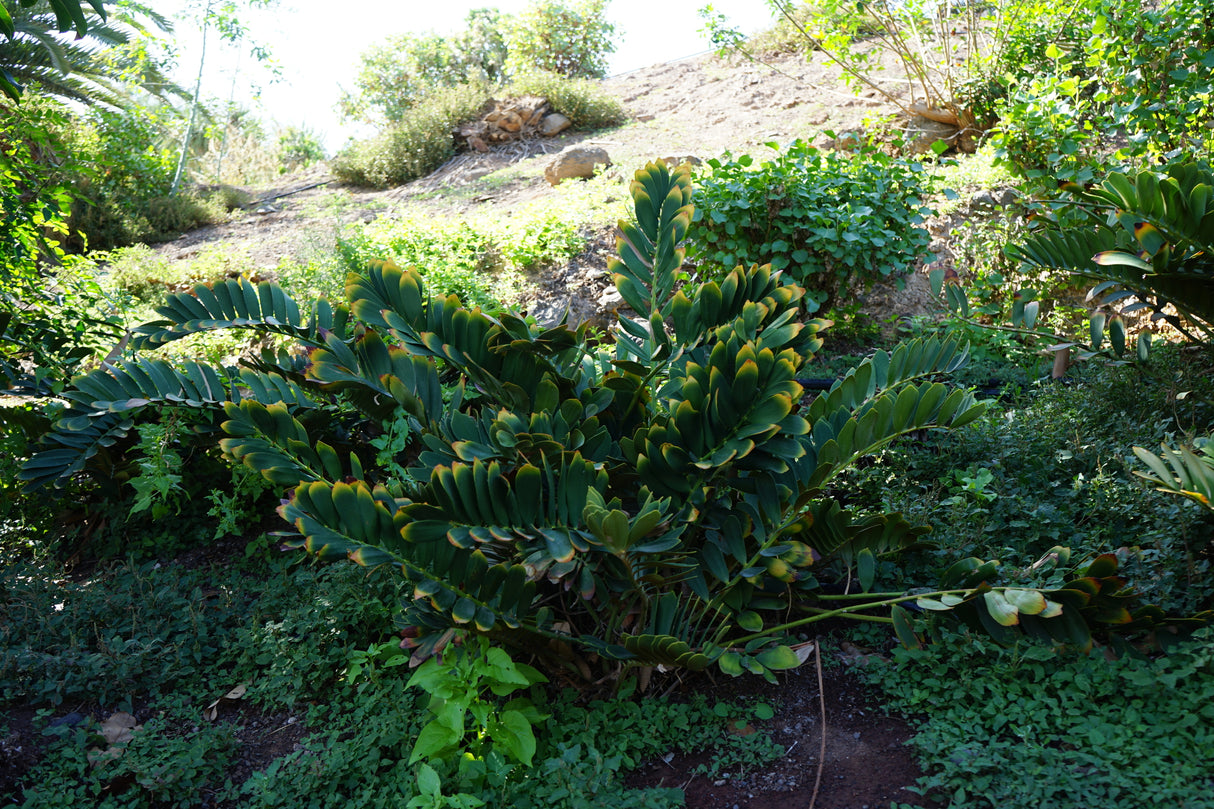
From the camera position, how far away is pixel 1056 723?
212cm

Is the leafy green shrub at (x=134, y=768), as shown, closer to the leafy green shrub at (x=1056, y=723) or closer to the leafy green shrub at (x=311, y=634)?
the leafy green shrub at (x=311, y=634)

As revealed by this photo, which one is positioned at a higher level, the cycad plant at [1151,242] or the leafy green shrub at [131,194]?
the leafy green shrub at [131,194]

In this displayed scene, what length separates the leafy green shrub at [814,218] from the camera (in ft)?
16.1

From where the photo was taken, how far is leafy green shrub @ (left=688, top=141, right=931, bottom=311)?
16.1 ft

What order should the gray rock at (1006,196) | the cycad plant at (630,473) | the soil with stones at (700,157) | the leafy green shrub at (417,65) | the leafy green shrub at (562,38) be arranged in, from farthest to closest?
the leafy green shrub at (417,65) < the leafy green shrub at (562,38) < the gray rock at (1006,196) < the soil with stones at (700,157) < the cycad plant at (630,473)

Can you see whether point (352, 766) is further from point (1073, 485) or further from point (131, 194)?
point (131, 194)

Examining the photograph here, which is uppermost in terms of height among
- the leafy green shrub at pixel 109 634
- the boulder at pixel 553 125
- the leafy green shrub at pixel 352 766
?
the boulder at pixel 553 125

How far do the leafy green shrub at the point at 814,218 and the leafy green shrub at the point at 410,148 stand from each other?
6859mm

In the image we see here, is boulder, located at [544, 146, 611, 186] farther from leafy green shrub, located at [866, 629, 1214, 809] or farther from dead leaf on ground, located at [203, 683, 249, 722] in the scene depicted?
leafy green shrub, located at [866, 629, 1214, 809]

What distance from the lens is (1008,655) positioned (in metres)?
2.38

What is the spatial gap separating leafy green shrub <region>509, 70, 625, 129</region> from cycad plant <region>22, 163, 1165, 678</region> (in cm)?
936

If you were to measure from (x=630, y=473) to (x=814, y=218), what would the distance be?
3.00 metres

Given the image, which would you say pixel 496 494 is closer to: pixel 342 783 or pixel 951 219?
pixel 342 783

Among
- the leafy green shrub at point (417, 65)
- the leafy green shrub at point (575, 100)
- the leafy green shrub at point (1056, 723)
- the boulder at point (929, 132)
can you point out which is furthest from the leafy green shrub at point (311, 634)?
the leafy green shrub at point (417, 65)
